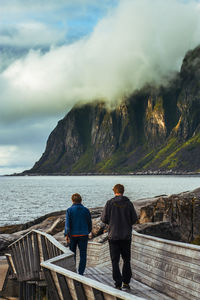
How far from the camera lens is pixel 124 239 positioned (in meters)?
8.86

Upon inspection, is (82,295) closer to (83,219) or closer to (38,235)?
(83,219)

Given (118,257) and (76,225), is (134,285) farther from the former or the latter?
(76,225)

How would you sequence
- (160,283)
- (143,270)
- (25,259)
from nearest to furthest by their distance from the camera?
(160,283) < (143,270) < (25,259)

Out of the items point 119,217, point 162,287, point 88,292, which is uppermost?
point 119,217

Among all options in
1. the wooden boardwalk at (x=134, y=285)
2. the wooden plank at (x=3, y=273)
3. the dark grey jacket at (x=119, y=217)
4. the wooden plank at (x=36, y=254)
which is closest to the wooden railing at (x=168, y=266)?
the wooden boardwalk at (x=134, y=285)

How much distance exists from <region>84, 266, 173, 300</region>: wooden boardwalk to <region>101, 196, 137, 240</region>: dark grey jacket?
1.15 metres

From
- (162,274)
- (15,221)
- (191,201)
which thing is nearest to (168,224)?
(191,201)

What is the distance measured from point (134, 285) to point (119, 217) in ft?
5.67

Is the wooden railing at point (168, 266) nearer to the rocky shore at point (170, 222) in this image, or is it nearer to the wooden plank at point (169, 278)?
the wooden plank at point (169, 278)

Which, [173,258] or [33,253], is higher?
[173,258]

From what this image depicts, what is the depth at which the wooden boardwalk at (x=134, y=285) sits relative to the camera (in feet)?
26.7

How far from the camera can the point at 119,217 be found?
891 centimetres

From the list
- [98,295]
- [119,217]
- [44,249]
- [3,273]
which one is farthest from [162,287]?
[3,273]

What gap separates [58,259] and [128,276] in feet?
6.33
